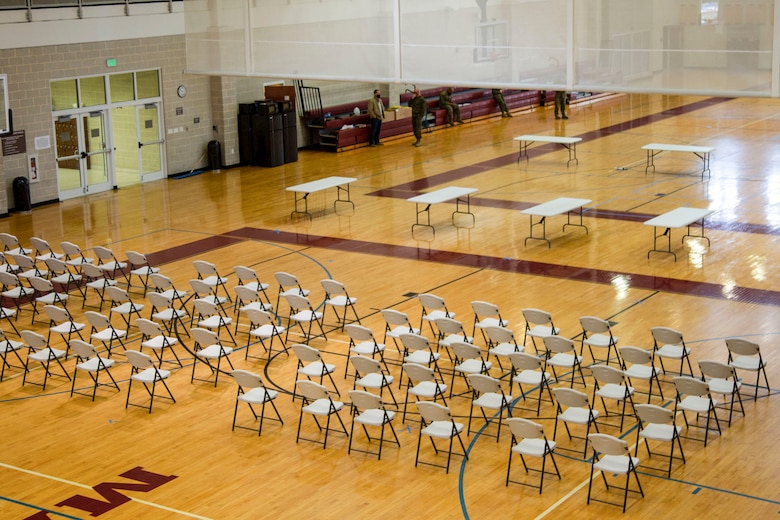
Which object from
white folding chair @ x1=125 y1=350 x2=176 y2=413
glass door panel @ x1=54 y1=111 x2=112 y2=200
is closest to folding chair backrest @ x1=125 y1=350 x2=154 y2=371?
white folding chair @ x1=125 y1=350 x2=176 y2=413

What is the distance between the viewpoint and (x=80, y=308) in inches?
656

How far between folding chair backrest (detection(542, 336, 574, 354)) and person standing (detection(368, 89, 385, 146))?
18392mm

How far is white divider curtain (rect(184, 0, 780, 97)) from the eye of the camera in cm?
1334

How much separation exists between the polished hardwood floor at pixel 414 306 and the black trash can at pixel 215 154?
343 mm

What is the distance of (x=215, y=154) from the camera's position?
27797 millimetres

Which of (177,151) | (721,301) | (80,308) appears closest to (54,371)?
(80,308)

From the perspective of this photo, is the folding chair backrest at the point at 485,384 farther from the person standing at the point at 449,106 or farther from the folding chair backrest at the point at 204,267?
the person standing at the point at 449,106

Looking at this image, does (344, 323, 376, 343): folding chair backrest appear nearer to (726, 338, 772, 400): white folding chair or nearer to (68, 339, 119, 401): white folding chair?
(68, 339, 119, 401): white folding chair

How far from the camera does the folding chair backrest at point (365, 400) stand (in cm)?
1102

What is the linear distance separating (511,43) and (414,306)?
4.16 meters

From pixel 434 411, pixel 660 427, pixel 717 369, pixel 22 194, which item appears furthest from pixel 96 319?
pixel 22 194

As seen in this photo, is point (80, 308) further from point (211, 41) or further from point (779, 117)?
point (779, 117)

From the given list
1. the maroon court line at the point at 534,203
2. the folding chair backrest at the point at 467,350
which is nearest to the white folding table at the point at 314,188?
the maroon court line at the point at 534,203

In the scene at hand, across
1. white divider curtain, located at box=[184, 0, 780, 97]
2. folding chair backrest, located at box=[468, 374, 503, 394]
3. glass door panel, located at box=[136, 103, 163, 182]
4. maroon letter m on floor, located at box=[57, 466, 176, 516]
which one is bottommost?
maroon letter m on floor, located at box=[57, 466, 176, 516]
